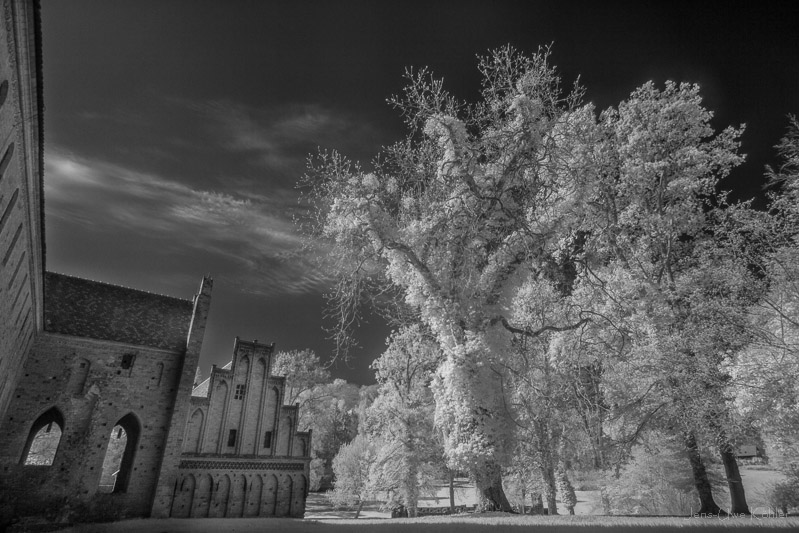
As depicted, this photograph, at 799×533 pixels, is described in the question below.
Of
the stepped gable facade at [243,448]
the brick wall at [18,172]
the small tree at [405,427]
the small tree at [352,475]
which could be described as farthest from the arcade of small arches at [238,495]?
the brick wall at [18,172]

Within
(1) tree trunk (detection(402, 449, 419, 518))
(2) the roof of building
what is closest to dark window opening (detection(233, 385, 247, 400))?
(2) the roof of building

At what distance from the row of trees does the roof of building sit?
17.8 meters

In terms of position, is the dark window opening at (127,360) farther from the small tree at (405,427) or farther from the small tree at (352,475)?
the small tree at (352,475)

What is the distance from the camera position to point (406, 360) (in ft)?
93.8

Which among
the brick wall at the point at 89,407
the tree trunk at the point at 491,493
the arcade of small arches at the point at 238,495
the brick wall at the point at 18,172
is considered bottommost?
the arcade of small arches at the point at 238,495

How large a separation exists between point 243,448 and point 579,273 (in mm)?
24365

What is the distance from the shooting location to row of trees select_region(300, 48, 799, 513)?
31.0ft

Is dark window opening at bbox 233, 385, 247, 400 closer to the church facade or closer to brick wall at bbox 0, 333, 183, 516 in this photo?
the church facade

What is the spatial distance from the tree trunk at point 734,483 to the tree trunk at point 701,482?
637mm

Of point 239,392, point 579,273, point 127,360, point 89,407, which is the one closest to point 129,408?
point 89,407

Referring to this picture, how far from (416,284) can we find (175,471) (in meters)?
21.4

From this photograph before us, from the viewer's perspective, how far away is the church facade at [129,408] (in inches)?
763

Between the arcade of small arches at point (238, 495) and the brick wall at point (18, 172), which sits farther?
the arcade of small arches at point (238, 495)

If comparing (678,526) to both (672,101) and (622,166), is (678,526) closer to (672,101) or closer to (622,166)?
(622,166)
